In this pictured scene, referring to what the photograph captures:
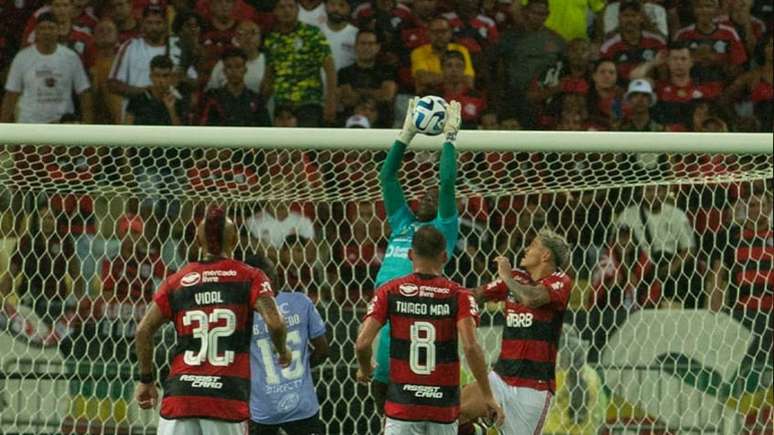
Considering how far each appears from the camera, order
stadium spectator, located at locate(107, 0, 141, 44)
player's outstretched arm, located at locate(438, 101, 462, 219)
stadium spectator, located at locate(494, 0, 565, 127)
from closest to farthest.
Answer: player's outstretched arm, located at locate(438, 101, 462, 219), stadium spectator, located at locate(494, 0, 565, 127), stadium spectator, located at locate(107, 0, 141, 44)

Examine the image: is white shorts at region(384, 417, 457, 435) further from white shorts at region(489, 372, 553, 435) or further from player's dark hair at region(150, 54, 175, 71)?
player's dark hair at region(150, 54, 175, 71)

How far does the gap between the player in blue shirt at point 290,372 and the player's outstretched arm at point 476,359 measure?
1.65 meters

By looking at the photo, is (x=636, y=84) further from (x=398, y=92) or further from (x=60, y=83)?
(x=60, y=83)

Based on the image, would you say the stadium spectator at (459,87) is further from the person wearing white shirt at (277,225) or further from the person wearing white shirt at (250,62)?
the person wearing white shirt at (277,225)

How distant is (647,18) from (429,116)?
6.03 meters

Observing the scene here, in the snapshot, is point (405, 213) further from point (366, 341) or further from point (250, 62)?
point (250, 62)

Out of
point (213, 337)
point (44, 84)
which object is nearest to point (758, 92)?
point (44, 84)

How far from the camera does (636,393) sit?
10.4m

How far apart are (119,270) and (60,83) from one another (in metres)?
3.12

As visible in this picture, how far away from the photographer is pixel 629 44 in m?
14.2

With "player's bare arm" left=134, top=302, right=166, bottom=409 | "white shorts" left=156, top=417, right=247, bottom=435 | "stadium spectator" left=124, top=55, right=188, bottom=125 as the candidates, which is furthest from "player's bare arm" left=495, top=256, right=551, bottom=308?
"stadium spectator" left=124, top=55, right=188, bottom=125

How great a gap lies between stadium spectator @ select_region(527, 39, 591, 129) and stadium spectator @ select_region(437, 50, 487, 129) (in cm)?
43

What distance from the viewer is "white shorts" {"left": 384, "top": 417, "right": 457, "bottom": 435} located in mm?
8281

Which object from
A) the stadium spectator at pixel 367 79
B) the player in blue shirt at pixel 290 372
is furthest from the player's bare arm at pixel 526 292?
the stadium spectator at pixel 367 79
